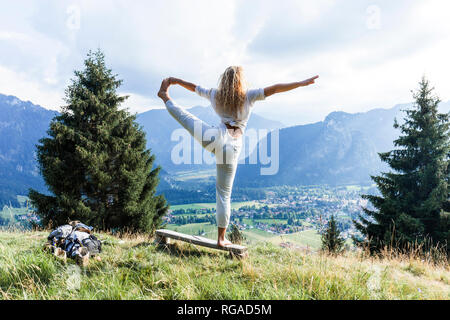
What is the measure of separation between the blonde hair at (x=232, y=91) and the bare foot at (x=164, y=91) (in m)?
0.74

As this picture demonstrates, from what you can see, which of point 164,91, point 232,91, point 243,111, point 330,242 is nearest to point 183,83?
point 164,91

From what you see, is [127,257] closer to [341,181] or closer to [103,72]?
[103,72]

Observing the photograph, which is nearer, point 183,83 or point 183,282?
point 183,282

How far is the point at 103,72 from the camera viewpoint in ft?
50.5

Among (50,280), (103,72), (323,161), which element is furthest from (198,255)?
(323,161)

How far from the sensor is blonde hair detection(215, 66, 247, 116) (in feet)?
9.73

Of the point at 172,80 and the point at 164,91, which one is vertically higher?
the point at 172,80

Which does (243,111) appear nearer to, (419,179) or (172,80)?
(172,80)

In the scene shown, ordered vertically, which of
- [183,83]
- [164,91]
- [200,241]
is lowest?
[200,241]

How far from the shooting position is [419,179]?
47.7ft

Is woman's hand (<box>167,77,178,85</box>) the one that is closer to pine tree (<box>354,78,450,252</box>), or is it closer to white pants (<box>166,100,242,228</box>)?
white pants (<box>166,100,242,228</box>)

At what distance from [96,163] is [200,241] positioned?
1172cm

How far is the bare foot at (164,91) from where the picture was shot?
10.5ft
